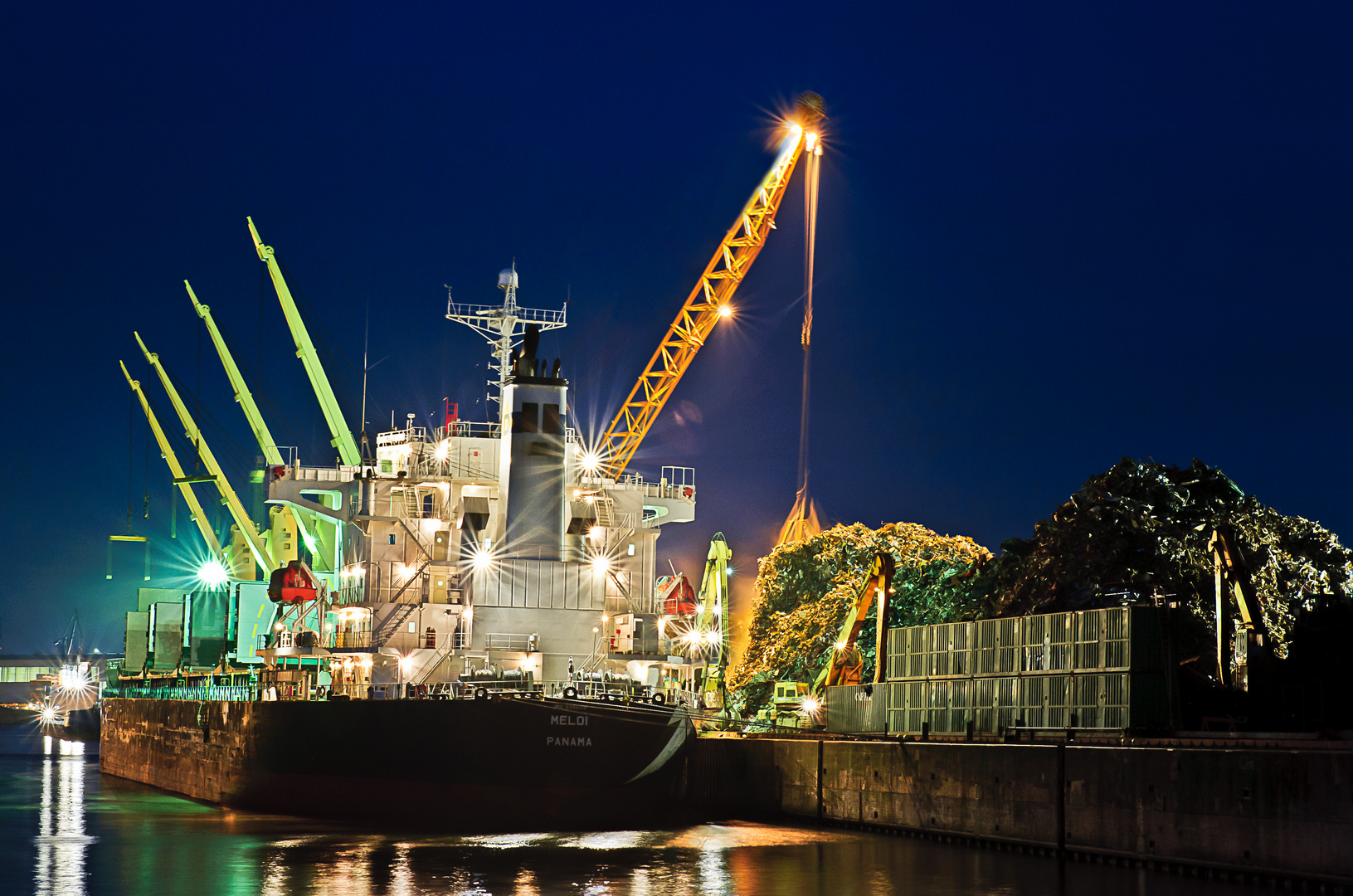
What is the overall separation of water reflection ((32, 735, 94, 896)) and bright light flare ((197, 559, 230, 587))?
10.8m

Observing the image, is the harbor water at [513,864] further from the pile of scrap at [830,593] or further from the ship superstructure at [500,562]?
the pile of scrap at [830,593]

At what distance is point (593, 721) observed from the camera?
115ft

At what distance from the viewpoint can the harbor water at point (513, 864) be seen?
1038 inches

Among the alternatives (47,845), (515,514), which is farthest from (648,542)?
(47,845)

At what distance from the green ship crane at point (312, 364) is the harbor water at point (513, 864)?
2636cm

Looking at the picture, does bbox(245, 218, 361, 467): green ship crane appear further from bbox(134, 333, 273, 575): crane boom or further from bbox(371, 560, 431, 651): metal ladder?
bbox(371, 560, 431, 651): metal ladder

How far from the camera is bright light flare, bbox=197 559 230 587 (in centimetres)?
6731

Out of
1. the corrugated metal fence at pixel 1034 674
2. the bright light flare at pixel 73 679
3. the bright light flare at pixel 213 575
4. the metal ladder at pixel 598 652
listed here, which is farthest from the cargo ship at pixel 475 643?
the bright light flare at pixel 73 679

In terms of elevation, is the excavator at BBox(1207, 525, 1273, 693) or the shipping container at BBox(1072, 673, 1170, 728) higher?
the excavator at BBox(1207, 525, 1273, 693)

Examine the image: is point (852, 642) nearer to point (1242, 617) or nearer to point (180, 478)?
point (1242, 617)

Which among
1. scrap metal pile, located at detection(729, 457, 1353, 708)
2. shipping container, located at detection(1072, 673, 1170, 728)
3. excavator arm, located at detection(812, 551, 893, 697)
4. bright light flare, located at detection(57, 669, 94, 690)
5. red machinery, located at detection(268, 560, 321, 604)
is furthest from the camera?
bright light flare, located at detection(57, 669, 94, 690)

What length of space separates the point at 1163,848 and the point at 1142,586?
1491 centimetres

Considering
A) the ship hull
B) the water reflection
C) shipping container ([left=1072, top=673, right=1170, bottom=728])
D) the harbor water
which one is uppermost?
shipping container ([left=1072, top=673, right=1170, bottom=728])

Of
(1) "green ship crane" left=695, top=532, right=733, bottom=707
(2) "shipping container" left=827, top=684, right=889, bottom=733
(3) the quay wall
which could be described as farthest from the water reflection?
(1) "green ship crane" left=695, top=532, right=733, bottom=707
